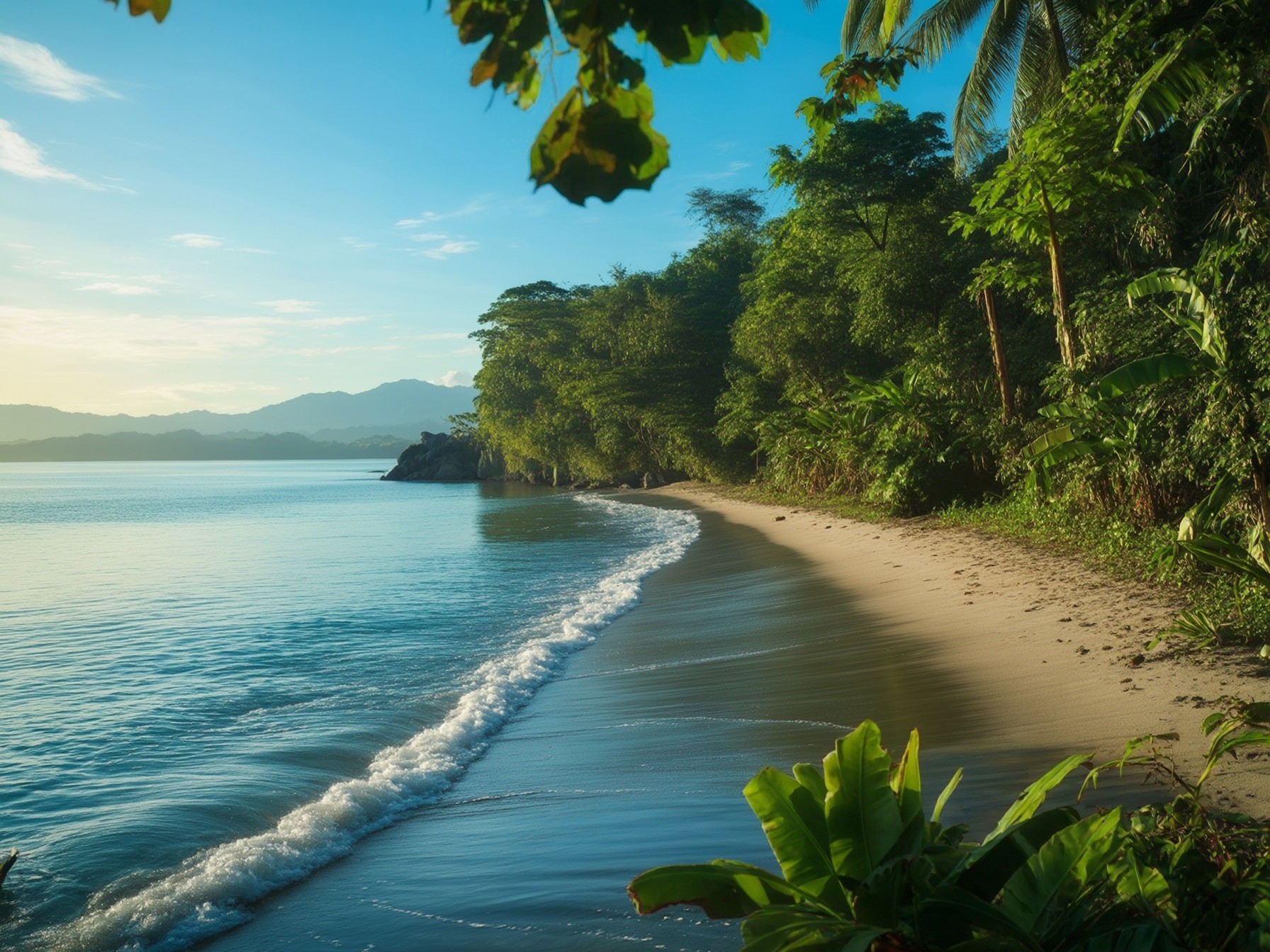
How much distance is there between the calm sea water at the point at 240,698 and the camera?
4844 mm

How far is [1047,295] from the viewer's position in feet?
59.2

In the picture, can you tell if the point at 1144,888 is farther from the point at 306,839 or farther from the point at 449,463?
the point at 449,463

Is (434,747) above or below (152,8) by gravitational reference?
below

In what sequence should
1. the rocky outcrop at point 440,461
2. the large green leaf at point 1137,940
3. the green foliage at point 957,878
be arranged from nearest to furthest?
the large green leaf at point 1137,940 → the green foliage at point 957,878 → the rocky outcrop at point 440,461

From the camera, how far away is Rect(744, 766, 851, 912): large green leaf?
259 centimetres

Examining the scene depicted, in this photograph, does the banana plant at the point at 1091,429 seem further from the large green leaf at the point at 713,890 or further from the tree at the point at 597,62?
the tree at the point at 597,62

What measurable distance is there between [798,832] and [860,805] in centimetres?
19

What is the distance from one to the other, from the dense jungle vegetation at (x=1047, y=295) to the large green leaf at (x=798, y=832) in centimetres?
361

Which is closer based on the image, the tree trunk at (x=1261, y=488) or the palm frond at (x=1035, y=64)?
the tree trunk at (x=1261, y=488)

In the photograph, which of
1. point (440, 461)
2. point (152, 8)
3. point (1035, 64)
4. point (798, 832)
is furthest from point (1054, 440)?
point (440, 461)

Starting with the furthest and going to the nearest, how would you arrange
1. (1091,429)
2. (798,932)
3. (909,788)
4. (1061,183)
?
(1061,183), (1091,429), (909,788), (798,932)

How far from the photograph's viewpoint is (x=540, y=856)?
14.7 ft

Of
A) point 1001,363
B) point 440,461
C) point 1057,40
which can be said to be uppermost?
point 1057,40

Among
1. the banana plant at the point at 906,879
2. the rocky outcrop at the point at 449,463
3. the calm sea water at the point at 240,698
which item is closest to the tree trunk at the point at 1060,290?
the calm sea water at the point at 240,698
